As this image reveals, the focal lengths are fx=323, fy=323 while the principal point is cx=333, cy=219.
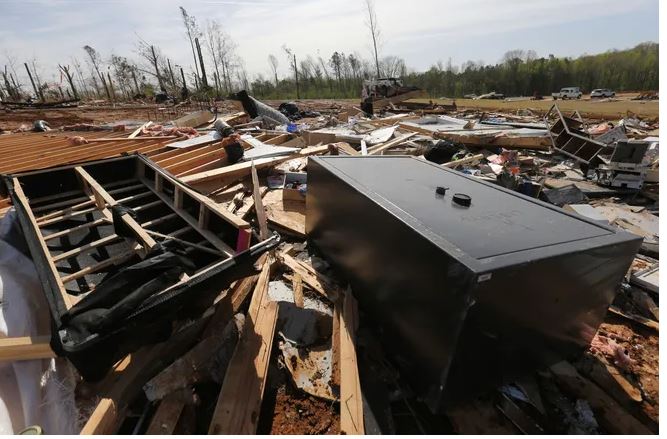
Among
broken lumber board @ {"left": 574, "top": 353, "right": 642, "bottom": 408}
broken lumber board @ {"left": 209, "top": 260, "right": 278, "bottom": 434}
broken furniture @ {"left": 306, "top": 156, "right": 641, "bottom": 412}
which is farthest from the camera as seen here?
broken lumber board @ {"left": 574, "top": 353, "right": 642, "bottom": 408}

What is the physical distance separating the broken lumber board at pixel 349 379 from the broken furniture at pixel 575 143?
23.1ft

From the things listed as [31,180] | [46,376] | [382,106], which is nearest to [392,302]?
[46,376]

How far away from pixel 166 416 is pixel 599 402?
276 centimetres

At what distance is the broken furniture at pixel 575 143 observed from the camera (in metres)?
6.90

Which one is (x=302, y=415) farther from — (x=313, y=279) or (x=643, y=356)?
(x=643, y=356)

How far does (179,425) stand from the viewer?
1968 millimetres

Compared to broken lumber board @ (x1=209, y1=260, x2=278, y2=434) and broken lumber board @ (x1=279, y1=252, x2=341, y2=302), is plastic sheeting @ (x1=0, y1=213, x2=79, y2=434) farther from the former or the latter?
broken lumber board @ (x1=279, y1=252, x2=341, y2=302)

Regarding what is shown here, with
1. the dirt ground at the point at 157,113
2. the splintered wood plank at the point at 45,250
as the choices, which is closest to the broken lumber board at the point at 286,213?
the splintered wood plank at the point at 45,250

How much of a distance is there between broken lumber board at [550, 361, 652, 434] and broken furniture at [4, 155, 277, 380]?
91.6 inches

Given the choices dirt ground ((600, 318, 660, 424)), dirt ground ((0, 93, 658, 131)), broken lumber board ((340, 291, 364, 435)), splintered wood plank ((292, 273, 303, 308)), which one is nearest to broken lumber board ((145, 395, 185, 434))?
broken lumber board ((340, 291, 364, 435))

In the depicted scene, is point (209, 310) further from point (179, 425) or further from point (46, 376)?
point (46, 376)

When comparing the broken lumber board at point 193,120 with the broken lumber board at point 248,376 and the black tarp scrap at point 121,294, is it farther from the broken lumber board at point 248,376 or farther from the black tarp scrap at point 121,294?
the black tarp scrap at point 121,294

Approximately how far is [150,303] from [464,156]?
714 centimetres

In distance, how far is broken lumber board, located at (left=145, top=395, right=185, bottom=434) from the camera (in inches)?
73.4
